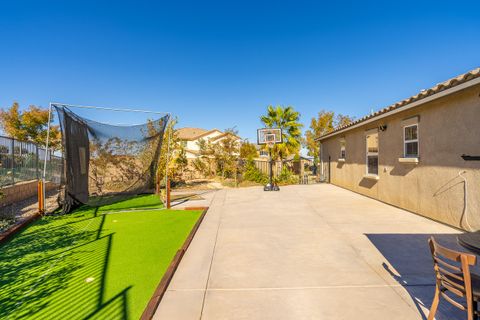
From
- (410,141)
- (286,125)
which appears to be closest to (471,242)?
(410,141)

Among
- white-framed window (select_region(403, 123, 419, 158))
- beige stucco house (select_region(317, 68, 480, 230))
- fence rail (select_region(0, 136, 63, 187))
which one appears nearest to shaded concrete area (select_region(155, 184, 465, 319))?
beige stucco house (select_region(317, 68, 480, 230))

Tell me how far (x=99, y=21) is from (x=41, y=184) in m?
7.60

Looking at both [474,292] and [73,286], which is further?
[73,286]

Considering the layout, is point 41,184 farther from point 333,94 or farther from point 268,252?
point 333,94

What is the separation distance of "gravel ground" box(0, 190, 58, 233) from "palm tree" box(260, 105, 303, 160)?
13.0m

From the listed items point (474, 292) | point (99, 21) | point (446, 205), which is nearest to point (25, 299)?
point (474, 292)

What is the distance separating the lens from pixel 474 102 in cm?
471

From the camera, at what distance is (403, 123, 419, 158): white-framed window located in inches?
258

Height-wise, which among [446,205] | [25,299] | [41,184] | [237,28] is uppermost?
[237,28]

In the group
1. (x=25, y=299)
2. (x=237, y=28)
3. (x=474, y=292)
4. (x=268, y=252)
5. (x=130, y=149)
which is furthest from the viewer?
(x=237, y=28)

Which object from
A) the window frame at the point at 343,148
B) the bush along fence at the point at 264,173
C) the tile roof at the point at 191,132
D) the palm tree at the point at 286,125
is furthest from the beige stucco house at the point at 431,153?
the tile roof at the point at 191,132

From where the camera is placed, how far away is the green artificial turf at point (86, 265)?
8.78ft

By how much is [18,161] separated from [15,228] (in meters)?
4.56

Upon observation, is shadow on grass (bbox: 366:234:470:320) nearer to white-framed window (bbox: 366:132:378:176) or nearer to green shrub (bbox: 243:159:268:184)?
white-framed window (bbox: 366:132:378:176)
